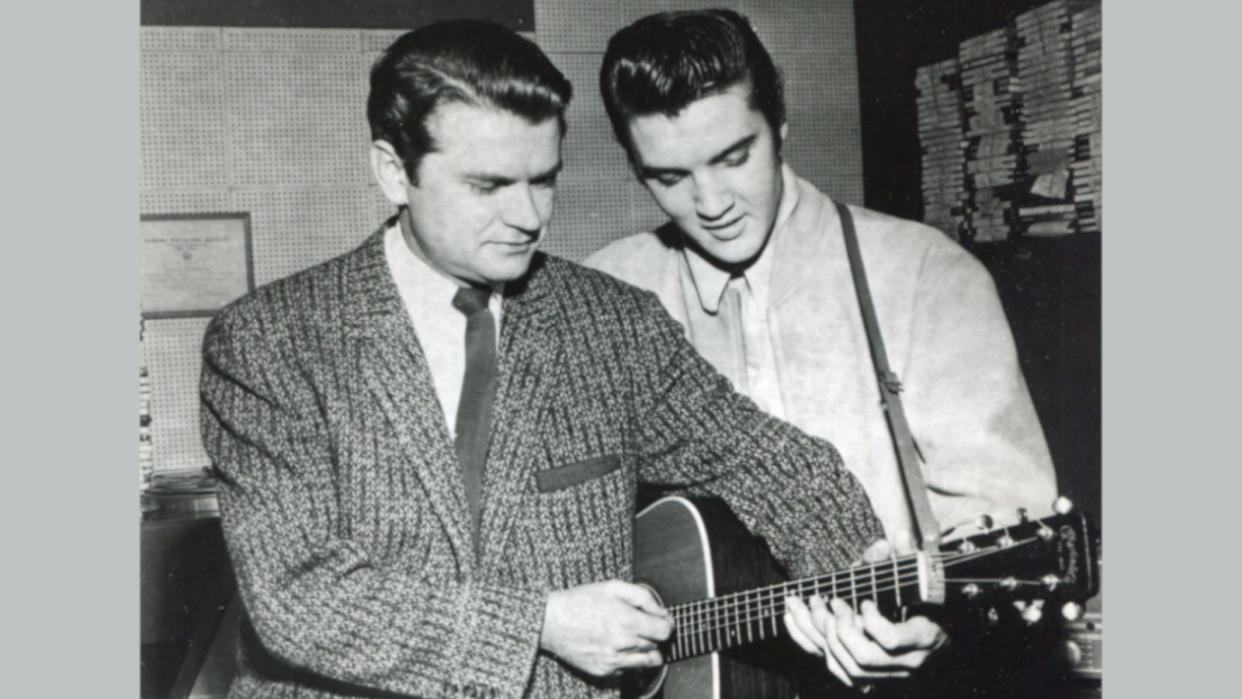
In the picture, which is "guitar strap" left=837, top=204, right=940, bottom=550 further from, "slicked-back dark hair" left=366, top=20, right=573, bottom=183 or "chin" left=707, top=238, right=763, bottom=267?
"slicked-back dark hair" left=366, top=20, right=573, bottom=183

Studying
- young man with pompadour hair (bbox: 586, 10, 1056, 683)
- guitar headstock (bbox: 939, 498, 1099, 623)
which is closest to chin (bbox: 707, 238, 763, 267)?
young man with pompadour hair (bbox: 586, 10, 1056, 683)

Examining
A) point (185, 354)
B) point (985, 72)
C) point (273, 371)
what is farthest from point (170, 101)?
point (985, 72)

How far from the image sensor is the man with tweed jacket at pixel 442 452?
2.02 m

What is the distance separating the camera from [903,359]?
106 inches

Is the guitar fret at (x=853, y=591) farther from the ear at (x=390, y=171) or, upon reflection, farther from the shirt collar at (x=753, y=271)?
the ear at (x=390, y=171)

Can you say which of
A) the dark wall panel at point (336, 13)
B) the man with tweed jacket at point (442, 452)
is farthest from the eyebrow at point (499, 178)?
the dark wall panel at point (336, 13)

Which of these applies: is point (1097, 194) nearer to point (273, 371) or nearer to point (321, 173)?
point (273, 371)

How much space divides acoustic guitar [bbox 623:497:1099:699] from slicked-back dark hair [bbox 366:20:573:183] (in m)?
0.94

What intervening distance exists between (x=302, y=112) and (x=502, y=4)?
30.2 inches

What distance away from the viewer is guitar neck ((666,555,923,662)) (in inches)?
81.9

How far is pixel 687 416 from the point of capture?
2.46 metres

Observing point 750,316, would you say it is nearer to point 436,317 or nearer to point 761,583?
point 761,583

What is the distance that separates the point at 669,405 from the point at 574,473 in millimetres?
310

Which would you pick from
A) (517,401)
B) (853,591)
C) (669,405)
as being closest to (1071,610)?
(853,591)
